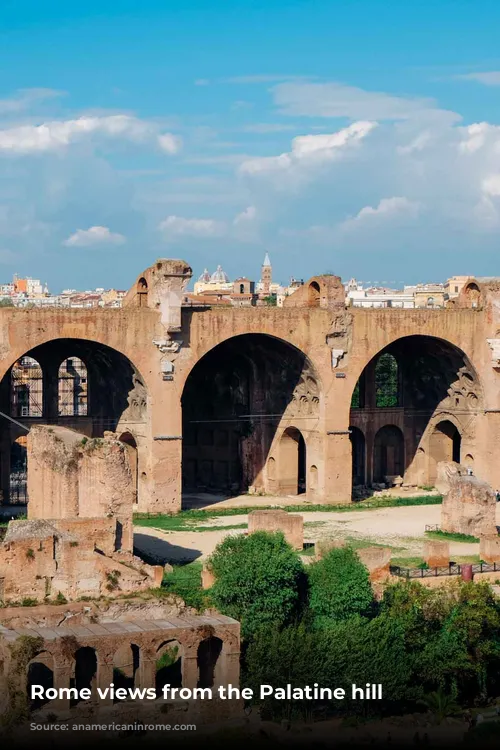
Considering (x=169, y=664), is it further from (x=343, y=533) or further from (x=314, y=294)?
(x=314, y=294)

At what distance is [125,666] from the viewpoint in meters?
29.6

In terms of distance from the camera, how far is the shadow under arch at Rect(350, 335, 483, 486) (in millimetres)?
54219

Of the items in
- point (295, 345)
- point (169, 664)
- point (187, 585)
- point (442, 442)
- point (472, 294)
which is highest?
point (472, 294)

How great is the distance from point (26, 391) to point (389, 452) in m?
14.6

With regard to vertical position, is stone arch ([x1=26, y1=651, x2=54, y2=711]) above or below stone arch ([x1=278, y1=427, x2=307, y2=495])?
below

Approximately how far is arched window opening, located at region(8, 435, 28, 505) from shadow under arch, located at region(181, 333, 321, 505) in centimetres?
617

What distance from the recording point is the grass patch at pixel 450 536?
4325 cm

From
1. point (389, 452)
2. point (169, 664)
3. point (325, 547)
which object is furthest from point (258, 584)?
point (389, 452)

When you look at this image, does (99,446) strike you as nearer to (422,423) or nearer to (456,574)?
(456,574)

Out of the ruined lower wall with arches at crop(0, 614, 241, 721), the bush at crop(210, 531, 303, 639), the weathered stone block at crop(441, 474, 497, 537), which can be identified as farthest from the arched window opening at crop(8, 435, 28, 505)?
the ruined lower wall with arches at crop(0, 614, 241, 721)

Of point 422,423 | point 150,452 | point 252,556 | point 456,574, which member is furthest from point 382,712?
point 422,423

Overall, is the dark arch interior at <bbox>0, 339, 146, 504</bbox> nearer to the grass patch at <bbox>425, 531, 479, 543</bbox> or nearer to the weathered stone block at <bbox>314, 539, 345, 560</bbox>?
the grass patch at <bbox>425, 531, 479, 543</bbox>

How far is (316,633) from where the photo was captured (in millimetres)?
31156

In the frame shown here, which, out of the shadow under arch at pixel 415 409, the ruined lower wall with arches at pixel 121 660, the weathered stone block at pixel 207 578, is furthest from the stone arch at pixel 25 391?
the ruined lower wall with arches at pixel 121 660
